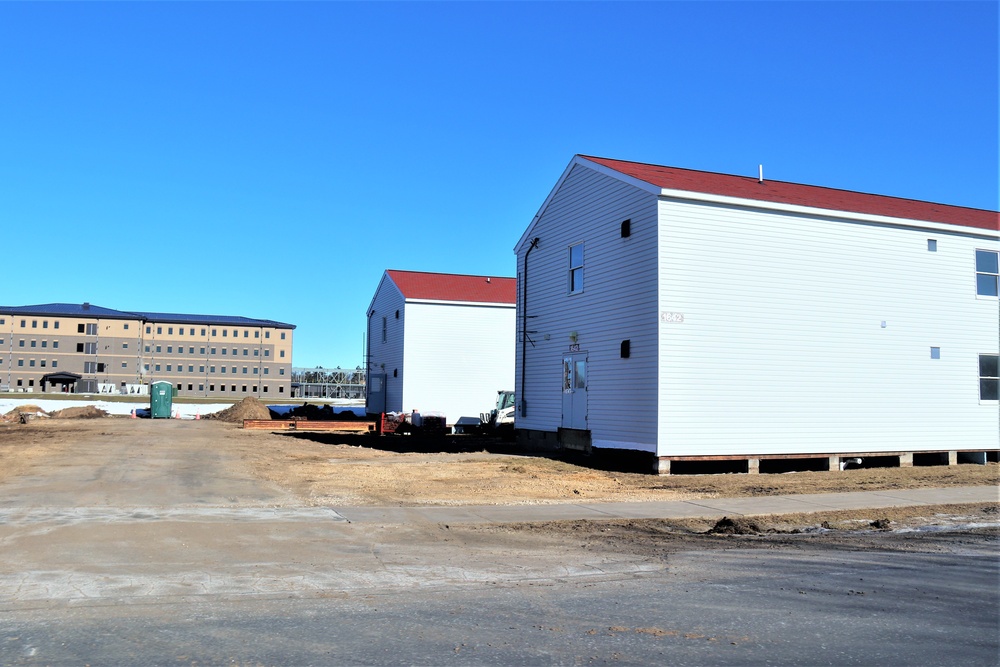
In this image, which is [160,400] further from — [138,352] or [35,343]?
[35,343]

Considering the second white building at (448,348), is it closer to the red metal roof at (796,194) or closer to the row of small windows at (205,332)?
the red metal roof at (796,194)

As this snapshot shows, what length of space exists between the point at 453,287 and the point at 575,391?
63.0 ft

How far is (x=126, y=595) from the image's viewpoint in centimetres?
712

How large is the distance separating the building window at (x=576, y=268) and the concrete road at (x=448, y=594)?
11.7 meters

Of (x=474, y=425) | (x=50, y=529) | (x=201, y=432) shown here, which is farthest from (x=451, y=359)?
(x=50, y=529)

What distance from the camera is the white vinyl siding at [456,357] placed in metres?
38.2

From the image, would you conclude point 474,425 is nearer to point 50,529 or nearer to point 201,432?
point 201,432

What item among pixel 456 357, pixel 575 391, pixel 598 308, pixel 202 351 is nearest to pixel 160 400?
pixel 456 357

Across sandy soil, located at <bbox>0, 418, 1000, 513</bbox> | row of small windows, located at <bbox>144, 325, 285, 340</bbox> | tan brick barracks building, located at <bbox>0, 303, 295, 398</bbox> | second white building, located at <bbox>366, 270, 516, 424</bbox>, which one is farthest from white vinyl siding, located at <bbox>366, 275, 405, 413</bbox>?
row of small windows, located at <bbox>144, 325, 285, 340</bbox>

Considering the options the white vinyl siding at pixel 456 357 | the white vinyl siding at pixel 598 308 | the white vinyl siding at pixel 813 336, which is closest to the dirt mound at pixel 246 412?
the white vinyl siding at pixel 456 357

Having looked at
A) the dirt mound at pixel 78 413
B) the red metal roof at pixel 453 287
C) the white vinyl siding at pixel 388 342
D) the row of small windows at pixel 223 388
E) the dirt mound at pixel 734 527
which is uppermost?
the red metal roof at pixel 453 287

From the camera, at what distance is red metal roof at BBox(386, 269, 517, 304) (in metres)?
39.0

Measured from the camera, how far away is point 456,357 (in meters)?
39.0

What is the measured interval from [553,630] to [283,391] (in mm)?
111509
